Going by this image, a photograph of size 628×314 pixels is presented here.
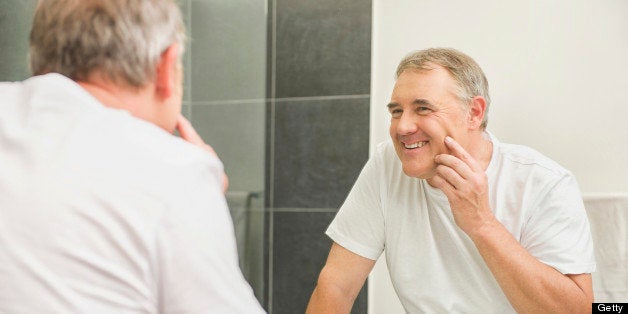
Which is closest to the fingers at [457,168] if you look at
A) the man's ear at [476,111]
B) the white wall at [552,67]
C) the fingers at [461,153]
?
the fingers at [461,153]

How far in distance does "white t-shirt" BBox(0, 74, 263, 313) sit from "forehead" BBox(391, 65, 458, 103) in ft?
2.83

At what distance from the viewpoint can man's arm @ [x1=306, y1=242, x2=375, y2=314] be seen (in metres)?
1.41

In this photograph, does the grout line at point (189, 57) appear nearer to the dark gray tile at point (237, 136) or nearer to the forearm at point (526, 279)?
the dark gray tile at point (237, 136)

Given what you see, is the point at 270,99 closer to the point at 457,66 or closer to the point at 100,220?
the point at 457,66

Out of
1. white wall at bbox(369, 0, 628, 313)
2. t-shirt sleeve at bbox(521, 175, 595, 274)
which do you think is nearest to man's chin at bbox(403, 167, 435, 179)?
t-shirt sleeve at bbox(521, 175, 595, 274)

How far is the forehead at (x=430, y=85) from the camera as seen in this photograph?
138 centimetres

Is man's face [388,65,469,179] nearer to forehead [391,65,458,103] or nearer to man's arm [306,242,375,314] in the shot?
forehead [391,65,458,103]

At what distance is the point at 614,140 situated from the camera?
1.65m

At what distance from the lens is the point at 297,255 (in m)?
2.10

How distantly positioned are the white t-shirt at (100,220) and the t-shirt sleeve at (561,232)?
88 centimetres

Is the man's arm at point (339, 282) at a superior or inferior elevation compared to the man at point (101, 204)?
inferior

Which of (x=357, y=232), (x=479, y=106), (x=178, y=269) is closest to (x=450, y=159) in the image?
(x=479, y=106)

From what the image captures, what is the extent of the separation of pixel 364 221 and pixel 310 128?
0.66 metres

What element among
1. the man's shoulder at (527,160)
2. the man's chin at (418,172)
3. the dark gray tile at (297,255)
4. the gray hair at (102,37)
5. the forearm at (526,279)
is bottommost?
the dark gray tile at (297,255)
